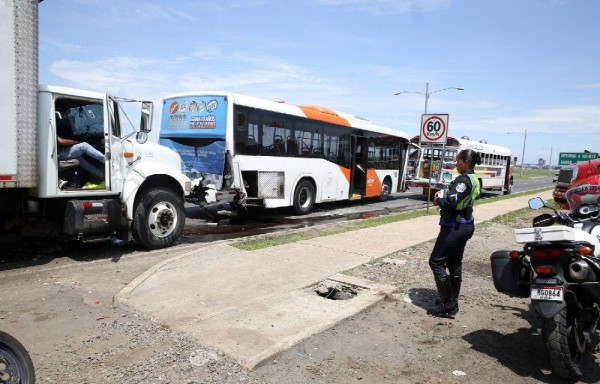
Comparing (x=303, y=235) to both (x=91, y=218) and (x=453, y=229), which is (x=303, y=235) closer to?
(x=91, y=218)

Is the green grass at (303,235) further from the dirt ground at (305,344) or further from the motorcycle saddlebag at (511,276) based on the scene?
the motorcycle saddlebag at (511,276)

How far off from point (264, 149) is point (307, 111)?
8.43 feet

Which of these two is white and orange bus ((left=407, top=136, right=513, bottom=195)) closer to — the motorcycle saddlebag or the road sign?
the motorcycle saddlebag

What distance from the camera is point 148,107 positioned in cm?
748

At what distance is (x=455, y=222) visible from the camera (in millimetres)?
4770

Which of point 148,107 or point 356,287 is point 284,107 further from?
point 356,287

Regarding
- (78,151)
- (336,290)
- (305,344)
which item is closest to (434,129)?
(336,290)

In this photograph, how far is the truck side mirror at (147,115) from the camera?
24.5 feet

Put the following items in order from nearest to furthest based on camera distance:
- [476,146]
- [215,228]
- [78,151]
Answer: [78,151] → [215,228] → [476,146]

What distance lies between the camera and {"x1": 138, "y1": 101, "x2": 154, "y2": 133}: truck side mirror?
294 inches

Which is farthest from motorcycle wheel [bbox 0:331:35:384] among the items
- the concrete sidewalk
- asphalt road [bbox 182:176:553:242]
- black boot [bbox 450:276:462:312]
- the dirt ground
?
asphalt road [bbox 182:176:553:242]

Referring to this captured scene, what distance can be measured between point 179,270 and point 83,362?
2.63 m

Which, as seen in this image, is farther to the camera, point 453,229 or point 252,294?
point 252,294

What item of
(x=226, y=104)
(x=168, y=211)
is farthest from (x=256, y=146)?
(x=168, y=211)
